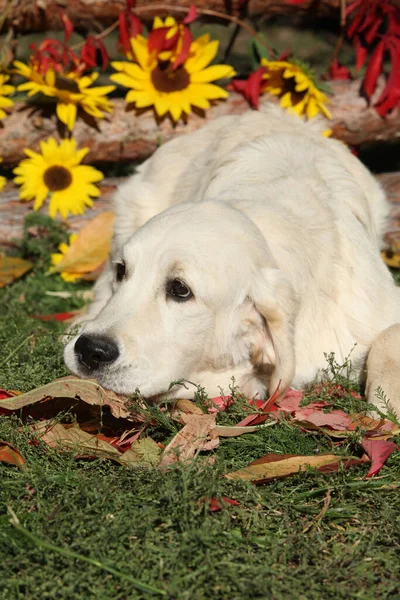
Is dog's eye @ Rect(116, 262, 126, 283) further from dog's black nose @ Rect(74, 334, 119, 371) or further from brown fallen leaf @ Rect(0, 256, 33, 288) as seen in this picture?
brown fallen leaf @ Rect(0, 256, 33, 288)

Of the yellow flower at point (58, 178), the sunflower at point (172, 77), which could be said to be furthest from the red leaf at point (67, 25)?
the yellow flower at point (58, 178)

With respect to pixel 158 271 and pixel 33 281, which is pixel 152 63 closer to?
pixel 33 281

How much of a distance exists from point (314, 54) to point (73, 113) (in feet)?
15.3

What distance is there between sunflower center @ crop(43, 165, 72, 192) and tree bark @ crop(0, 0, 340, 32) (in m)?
1.22

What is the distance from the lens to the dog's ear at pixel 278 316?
352cm

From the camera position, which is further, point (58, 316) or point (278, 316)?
point (58, 316)

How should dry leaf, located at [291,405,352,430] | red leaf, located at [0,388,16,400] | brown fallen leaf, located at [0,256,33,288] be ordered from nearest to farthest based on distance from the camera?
dry leaf, located at [291,405,352,430], red leaf, located at [0,388,16,400], brown fallen leaf, located at [0,256,33,288]

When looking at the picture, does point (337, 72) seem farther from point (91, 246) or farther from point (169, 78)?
point (91, 246)

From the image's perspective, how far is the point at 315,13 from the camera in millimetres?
6590

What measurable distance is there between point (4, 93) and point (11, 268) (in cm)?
132

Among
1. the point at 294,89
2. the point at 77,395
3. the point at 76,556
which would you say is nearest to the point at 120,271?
the point at 77,395

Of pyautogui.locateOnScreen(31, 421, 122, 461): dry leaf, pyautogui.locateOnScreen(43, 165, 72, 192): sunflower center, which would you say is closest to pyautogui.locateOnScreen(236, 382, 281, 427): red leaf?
pyautogui.locateOnScreen(31, 421, 122, 461): dry leaf

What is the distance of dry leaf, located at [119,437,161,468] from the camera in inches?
117

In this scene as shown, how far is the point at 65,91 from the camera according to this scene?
5.82m
